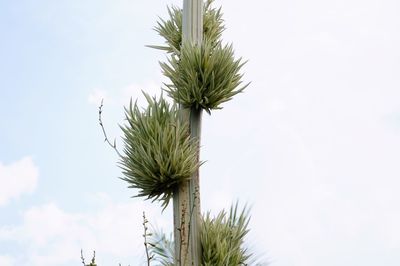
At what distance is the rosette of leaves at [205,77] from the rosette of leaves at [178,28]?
0.34m

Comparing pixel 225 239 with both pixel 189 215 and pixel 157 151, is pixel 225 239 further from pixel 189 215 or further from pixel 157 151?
pixel 157 151

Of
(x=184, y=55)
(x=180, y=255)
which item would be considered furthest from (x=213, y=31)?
(x=180, y=255)

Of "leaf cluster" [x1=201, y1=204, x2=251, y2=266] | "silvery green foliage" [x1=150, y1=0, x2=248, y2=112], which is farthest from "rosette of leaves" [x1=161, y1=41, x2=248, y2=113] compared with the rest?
"leaf cluster" [x1=201, y1=204, x2=251, y2=266]

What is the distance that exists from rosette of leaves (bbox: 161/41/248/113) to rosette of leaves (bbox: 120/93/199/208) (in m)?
0.10

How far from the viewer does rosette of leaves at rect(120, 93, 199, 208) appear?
2613 millimetres

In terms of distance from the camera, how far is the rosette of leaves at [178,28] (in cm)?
318

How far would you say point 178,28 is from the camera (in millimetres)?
3207

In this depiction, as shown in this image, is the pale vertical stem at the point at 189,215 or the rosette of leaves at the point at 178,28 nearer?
the pale vertical stem at the point at 189,215

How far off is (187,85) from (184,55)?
0.14 m

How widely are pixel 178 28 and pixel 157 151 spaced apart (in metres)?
0.87

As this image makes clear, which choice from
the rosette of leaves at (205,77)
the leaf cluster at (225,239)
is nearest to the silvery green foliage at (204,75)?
the rosette of leaves at (205,77)

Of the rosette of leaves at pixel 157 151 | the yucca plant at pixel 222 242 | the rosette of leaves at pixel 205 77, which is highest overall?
the rosette of leaves at pixel 205 77

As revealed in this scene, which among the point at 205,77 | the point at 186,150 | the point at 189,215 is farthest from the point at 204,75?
the point at 189,215

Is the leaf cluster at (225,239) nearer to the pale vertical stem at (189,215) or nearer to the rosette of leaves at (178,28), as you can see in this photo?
the pale vertical stem at (189,215)
